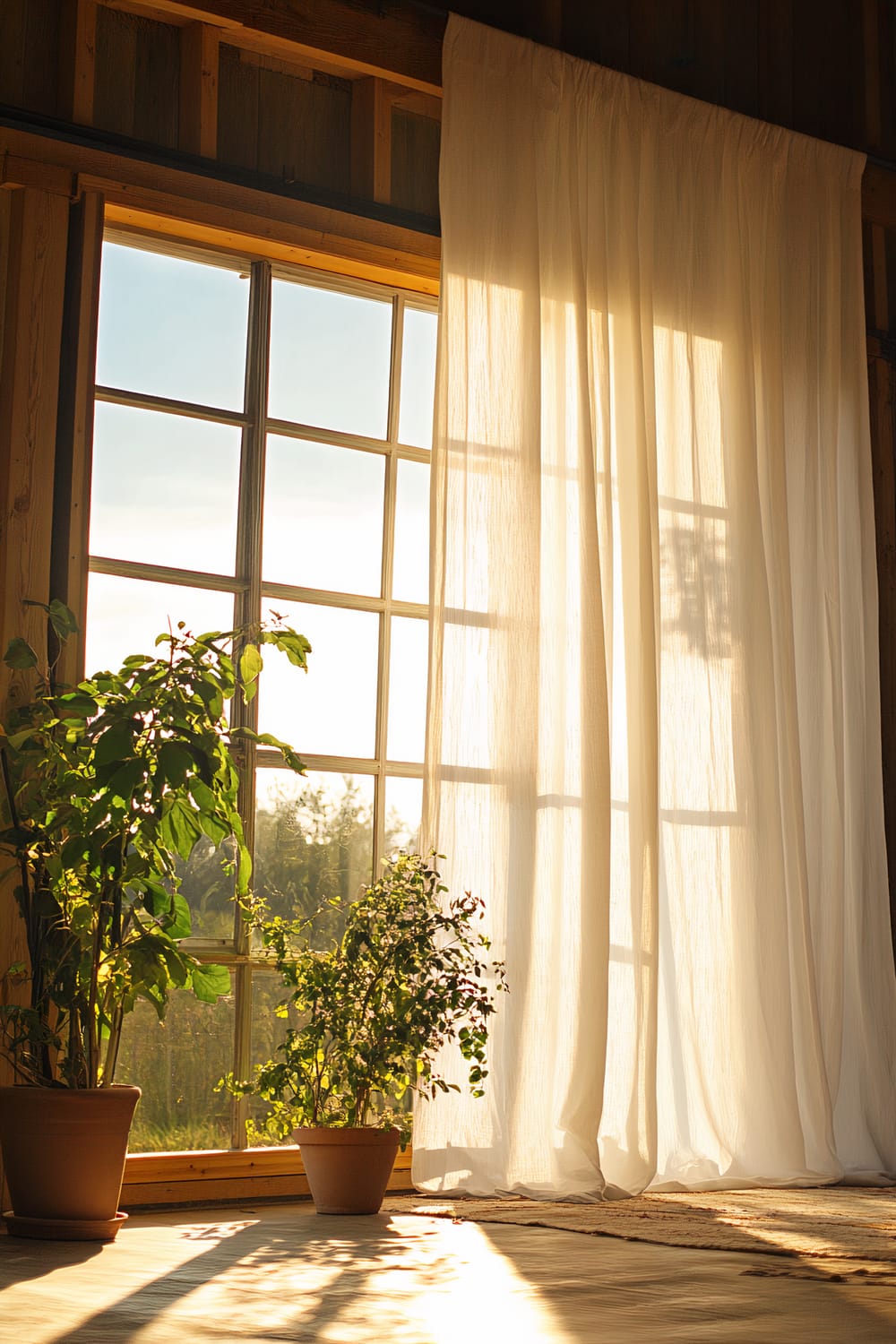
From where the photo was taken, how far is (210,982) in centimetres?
328

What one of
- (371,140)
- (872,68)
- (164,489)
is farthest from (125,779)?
(872,68)

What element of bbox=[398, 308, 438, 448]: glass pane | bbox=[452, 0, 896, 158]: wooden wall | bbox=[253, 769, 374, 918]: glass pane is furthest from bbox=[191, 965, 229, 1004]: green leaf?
bbox=[452, 0, 896, 158]: wooden wall

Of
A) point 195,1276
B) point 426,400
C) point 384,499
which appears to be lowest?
point 195,1276

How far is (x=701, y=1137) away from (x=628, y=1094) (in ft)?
1.03

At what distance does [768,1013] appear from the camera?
167 inches

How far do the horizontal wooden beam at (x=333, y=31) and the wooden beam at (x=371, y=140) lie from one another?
62 mm

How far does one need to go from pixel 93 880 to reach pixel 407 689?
4.19 ft

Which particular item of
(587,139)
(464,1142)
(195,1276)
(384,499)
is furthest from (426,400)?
(195,1276)

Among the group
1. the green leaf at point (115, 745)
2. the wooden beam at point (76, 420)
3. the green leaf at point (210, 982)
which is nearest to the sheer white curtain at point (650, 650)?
the green leaf at point (210, 982)

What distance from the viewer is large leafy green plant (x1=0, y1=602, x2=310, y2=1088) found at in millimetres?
3104

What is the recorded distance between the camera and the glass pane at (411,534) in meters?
4.32

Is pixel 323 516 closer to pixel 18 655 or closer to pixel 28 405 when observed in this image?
pixel 28 405

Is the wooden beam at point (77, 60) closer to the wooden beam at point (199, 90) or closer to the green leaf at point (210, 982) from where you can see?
the wooden beam at point (199, 90)

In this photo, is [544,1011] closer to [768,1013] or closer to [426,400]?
[768,1013]
